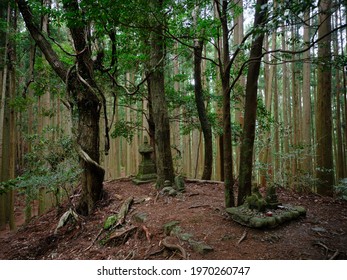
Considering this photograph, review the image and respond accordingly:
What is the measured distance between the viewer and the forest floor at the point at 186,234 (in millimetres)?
2445

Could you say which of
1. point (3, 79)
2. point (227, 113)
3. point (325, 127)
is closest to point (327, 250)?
point (227, 113)

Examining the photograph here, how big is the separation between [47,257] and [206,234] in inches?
101

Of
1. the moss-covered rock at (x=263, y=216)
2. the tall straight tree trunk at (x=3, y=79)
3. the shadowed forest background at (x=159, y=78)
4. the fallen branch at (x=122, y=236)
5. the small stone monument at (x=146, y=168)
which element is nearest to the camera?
the moss-covered rock at (x=263, y=216)

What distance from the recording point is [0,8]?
6.73 meters

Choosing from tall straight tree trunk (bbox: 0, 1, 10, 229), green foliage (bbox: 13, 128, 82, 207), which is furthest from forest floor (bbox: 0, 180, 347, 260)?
tall straight tree trunk (bbox: 0, 1, 10, 229)

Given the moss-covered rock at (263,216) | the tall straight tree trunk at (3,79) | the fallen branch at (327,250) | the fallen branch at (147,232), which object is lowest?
the fallen branch at (147,232)

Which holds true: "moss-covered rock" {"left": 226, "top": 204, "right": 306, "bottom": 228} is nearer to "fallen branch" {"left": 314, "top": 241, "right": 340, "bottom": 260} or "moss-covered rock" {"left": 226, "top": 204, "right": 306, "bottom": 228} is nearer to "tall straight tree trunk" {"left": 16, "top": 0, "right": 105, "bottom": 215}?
"fallen branch" {"left": 314, "top": 241, "right": 340, "bottom": 260}

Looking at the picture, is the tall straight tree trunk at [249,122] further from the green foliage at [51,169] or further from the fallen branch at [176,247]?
the green foliage at [51,169]

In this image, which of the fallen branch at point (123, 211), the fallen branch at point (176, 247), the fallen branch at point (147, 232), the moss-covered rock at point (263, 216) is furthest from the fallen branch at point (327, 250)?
the fallen branch at point (123, 211)

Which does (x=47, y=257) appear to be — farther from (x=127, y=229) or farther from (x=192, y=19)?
(x=192, y=19)

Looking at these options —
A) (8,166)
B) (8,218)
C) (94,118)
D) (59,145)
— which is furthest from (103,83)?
(8,218)

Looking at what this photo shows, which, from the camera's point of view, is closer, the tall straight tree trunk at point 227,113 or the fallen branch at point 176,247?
the fallen branch at point 176,247

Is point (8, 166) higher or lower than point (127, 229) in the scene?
higher

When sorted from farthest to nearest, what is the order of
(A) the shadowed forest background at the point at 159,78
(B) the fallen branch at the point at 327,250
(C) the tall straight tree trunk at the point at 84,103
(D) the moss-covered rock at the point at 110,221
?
(C) the tall straight tree trunk at the point at 84,103 < (D) the moss-covered rock at the point at 110,221 < (A) the shadowed forest background at the point at 159,78 < (B) the fallen branch at the point at 327,250
